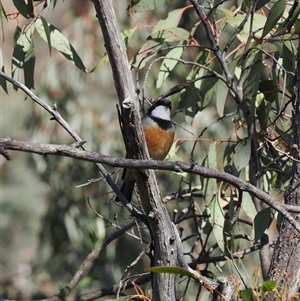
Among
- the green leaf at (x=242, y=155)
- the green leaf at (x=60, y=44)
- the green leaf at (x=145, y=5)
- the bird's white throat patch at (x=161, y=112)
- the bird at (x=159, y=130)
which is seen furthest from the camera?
the bird's white throat patch at (x=161, y=112)

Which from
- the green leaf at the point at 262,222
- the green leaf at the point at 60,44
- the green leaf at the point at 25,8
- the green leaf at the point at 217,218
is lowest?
the green leaf at the point at 217,218

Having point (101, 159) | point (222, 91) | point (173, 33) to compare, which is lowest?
point (101, 159)

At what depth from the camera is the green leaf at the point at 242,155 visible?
2535 mm

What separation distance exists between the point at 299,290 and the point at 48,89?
457 centimetres

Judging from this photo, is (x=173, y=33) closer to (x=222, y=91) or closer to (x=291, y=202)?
(x=222, y=91)

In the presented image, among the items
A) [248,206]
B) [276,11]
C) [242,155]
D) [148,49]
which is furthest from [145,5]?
[248,206]

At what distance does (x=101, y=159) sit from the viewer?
153 cm

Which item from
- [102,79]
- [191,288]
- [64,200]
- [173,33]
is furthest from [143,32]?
[173,33]

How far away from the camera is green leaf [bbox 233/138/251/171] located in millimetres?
2535

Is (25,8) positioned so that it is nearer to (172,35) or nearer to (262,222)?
(172,35)

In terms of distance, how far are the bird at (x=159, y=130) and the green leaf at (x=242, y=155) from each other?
0.68m

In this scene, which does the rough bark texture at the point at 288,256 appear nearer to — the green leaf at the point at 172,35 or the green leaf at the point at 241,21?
the green leaf at the point at 241,21

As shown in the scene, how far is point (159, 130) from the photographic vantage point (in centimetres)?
339

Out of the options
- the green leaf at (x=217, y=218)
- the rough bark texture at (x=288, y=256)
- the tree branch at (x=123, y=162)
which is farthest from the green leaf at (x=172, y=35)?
the tree branch at (x=123, y=162)
